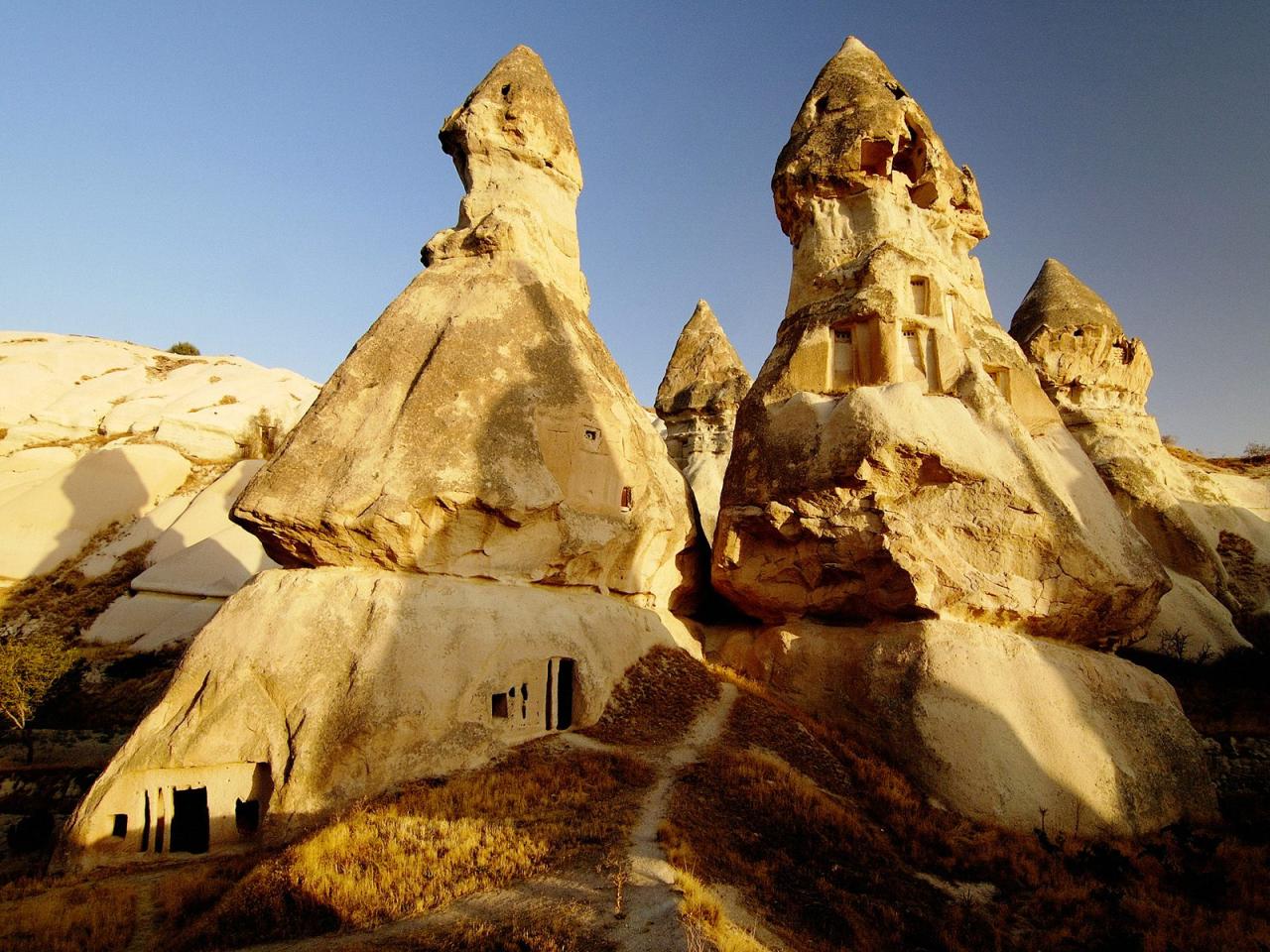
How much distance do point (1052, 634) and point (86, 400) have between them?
104ft

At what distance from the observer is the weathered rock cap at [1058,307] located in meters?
17.7

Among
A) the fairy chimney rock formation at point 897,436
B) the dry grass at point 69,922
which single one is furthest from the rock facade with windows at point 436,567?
the fairy chimney rock formation at point 897,436

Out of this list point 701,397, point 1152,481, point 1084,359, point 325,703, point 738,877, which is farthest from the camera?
point 701,397

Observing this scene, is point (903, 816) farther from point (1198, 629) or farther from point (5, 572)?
point (5, 572)

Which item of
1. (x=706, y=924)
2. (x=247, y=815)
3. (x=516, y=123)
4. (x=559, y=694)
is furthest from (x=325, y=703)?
(x=516, y=123)

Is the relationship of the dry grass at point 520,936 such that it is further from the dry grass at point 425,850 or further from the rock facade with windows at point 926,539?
the rock facade with windows at point 926,539

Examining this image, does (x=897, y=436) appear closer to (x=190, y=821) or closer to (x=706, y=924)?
(x=706, y=924)

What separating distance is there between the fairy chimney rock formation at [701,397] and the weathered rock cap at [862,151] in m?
8.41

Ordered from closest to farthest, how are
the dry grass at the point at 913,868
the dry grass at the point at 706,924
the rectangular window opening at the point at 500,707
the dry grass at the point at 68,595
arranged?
the dry grass at the point at 706,924 < the dry grass at the point at 913,868 < the rectangular window opening at the point at 500,707 < the dry grass at the point at 68,595

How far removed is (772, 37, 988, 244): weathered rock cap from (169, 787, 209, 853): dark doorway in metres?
12.4

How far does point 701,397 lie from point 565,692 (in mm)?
14277

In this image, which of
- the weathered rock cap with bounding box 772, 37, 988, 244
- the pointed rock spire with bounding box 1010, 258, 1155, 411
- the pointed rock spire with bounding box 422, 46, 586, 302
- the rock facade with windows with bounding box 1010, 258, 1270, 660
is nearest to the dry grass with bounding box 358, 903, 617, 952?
the pointed rock spire with bounding box 422, 46, 586, 302

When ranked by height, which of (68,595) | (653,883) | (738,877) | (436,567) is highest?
(436,567)

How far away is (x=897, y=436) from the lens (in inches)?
380
